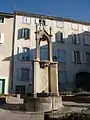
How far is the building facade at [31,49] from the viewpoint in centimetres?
2910

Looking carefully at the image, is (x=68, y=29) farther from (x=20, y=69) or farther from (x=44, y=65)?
(x=44, y=65)

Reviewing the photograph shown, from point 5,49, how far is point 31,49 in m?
3.91

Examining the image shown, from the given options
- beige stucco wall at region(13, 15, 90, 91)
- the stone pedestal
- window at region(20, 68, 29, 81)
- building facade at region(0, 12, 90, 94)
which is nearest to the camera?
the stone pedestal

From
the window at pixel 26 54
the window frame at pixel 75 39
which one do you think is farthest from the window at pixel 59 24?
the window at pixel 26 54

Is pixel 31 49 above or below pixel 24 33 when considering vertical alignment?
below

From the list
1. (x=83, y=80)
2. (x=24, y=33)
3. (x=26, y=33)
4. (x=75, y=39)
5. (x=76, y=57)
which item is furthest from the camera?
(x=75, y=39)

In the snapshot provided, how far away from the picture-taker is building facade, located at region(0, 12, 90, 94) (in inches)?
1146

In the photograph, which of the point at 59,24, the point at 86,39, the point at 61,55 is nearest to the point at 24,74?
the point at 61,55

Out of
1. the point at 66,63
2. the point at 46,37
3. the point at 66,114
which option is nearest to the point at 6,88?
the point at 66,63

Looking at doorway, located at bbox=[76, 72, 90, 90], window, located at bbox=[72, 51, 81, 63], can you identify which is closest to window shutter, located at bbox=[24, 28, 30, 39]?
window, located at bbox=[72, 51, 81, 63]

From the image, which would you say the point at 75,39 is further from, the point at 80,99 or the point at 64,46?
the point at 80,99

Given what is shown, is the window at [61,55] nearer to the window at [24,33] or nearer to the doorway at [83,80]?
the doorway at [83,80]

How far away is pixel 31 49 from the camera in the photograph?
102 ft

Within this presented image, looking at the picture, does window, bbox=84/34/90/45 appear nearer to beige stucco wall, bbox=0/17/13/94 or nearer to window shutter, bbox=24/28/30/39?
window shutter, bbox=24/28/30/39
